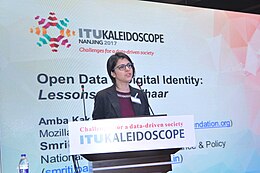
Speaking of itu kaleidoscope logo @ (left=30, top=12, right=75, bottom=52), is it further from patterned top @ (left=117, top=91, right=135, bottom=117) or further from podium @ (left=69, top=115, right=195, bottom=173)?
podium @ (left=69, top=115, right=195, bottom=173)

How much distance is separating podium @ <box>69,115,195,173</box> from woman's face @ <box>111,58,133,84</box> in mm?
909

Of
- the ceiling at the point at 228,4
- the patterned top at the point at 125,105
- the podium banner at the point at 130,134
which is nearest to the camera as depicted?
the podium banner at the point at 130,134

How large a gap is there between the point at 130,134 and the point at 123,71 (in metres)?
1.03

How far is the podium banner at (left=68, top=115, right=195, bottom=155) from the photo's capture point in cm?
239

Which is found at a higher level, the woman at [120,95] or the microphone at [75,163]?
the woman at [120,95]

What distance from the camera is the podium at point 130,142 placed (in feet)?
7.84

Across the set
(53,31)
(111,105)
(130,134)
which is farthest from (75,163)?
(53,31)

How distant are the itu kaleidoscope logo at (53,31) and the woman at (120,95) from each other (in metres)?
0.44

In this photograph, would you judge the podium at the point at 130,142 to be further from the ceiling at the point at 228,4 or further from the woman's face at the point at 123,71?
the ceiling at the point at 228,4

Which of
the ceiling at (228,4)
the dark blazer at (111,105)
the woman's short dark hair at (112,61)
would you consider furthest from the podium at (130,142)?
the ceiling at (228,4)

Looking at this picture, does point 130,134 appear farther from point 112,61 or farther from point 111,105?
point 112,61

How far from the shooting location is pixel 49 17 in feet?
10.3

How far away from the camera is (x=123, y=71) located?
346cm

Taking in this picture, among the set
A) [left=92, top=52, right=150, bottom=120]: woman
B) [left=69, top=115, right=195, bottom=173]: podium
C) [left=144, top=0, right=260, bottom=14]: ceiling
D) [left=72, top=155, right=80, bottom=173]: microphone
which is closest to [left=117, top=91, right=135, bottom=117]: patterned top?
[left=92, top=52, right=150, bottom=120]: woman
